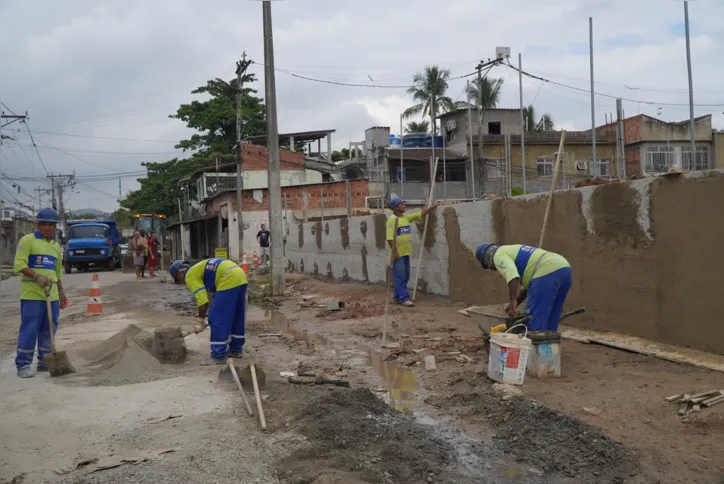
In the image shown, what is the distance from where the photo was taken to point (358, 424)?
470 centimetres

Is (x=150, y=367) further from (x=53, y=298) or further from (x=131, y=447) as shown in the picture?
(x=131, y=447)

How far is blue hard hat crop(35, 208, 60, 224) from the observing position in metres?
7.29

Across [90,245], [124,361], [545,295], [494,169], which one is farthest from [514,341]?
[494,169]

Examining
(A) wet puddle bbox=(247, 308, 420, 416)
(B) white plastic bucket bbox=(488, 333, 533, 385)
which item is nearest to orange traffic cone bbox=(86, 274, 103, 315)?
(A) wet puddle bbox=(247, 308, 420, 416)

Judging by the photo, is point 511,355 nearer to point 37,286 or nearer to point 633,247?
point 633,247

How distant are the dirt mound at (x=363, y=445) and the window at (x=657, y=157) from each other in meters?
26.9

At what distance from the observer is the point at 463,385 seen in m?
6.12

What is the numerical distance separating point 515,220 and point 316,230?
10.7m

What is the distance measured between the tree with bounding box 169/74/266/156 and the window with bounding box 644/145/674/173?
25.9m

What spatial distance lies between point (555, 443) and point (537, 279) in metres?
2.07

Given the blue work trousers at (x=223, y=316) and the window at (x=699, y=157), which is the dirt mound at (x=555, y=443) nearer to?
the blue work trousers at (x=223, y=316)

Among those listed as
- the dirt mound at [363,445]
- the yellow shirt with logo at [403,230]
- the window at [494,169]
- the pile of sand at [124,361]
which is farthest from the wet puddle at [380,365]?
the window at [494,169]

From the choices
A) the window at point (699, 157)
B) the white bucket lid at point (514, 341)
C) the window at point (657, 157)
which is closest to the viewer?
the white bucket lid at point (514, 341)

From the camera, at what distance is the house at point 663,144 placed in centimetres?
2794
